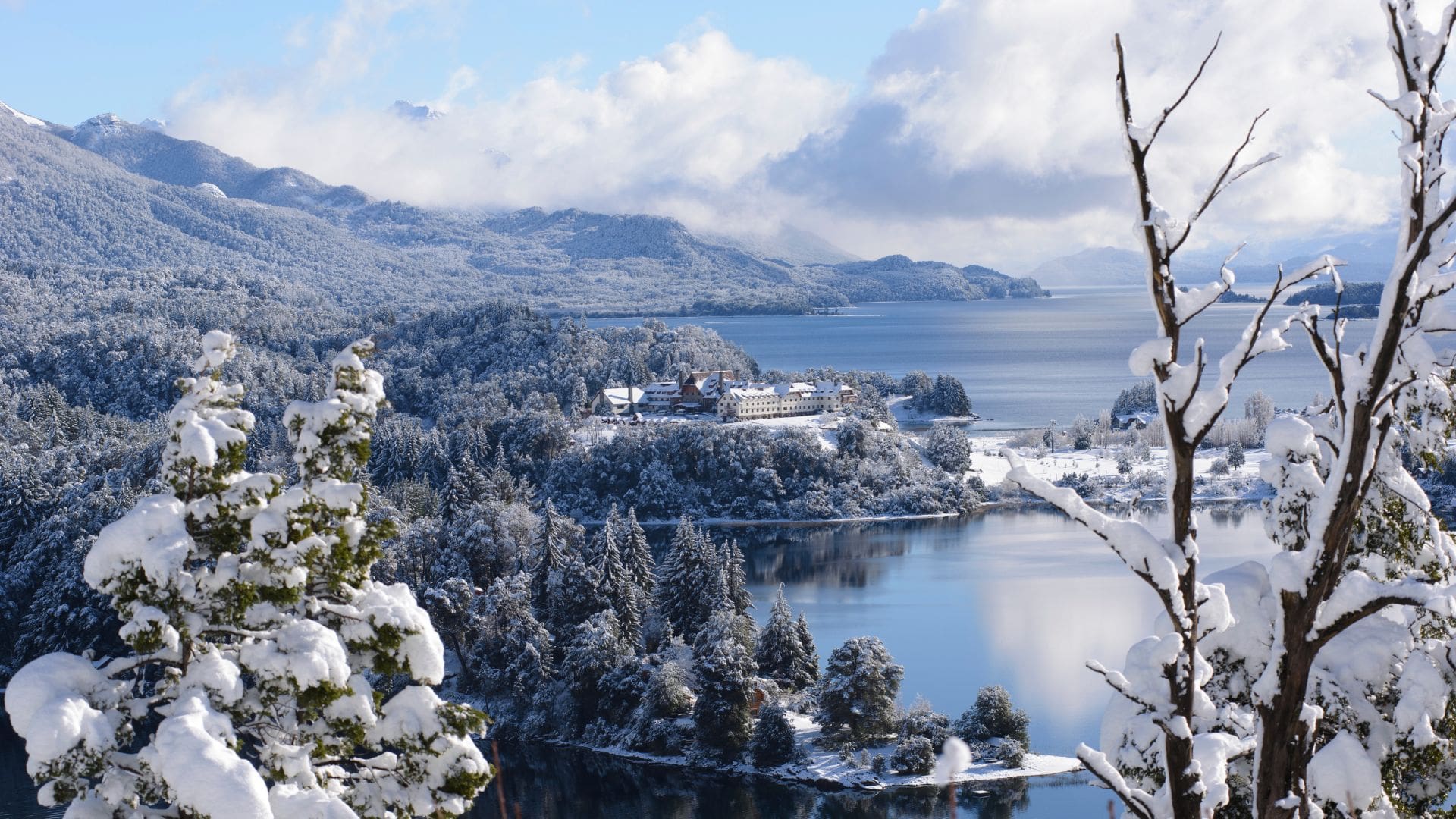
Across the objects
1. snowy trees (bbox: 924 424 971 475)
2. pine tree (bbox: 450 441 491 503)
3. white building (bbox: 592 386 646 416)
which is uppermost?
white building (bbox: 592 386 646 416)

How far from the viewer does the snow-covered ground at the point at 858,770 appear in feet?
60.5

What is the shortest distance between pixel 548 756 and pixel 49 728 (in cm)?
1849

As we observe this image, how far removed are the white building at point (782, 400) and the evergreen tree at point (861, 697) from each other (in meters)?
33.3

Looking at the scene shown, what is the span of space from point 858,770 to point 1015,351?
9149 centimetres

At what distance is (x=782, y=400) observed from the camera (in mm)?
54500

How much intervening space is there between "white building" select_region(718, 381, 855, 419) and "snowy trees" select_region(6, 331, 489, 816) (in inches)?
1919

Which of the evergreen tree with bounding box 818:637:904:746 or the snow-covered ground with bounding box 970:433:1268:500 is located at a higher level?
the snow-covered ground with bounding box 970:433:1268:500

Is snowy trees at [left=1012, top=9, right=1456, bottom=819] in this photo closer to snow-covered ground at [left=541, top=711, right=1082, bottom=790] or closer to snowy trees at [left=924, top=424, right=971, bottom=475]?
snow-covered ground at [left=541, top=711, right=1082, bottom=790]

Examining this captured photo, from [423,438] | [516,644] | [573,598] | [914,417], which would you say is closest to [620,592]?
[573,598]

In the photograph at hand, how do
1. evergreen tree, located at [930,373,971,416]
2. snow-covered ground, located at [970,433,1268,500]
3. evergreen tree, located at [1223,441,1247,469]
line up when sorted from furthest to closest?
evergreen tree, located at [930,373,971,416]
evergreen tree, located at [1223,441,1247,469]
snow-covered ground, located at [970,433,1268,500]

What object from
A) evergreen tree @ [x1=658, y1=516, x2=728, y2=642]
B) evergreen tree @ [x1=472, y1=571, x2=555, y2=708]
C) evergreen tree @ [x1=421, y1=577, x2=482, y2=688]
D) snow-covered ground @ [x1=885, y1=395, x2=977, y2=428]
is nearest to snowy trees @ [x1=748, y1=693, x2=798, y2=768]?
evergreen tree @ [x1=472, y1=571, x2=555, y2=708]

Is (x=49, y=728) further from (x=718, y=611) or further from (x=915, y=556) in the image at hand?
(x=915, y=556)

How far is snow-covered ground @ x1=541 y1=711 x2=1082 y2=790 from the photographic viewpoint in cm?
1845

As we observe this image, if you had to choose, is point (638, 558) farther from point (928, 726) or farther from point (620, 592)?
point (928, 726)
